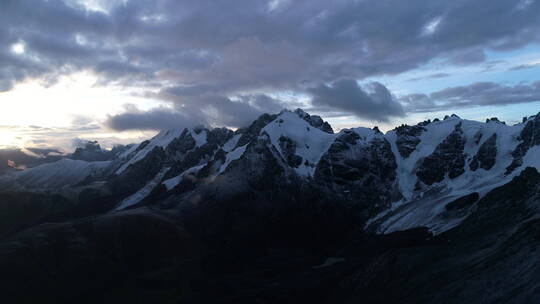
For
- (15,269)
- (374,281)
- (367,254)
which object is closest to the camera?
(374,281)

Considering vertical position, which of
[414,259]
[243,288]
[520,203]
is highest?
[520,203]

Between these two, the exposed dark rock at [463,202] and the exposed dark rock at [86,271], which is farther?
the exposed dark rock at [463,202]

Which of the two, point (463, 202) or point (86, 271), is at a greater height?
point (463, 202)

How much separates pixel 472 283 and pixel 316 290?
176ft

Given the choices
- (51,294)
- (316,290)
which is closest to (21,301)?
(51,294)

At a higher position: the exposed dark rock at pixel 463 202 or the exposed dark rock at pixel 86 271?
the exposed dark rock at pixel 463 202

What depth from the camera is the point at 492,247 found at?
10175 cm

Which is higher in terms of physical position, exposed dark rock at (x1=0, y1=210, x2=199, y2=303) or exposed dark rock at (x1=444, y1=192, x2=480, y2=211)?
exposed dark rock at (x1=444, y1=192, x2=480, y2=211)

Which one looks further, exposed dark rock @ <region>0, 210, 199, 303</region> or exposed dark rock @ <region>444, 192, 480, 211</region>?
exposed dark rock @ <region>444, 192, 480, 211</region>

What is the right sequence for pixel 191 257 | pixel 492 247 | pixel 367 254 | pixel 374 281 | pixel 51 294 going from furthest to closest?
1. pixel 191 257
2. pixel 367 254
3. pixel 51 294
4. pixel 374 281
5. pixel 492 247

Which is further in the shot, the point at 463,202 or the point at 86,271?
the point at 463,202

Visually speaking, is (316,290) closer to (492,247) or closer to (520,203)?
(492,247)

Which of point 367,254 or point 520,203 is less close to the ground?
point 520,203

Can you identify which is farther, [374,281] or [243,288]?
[243,288]
